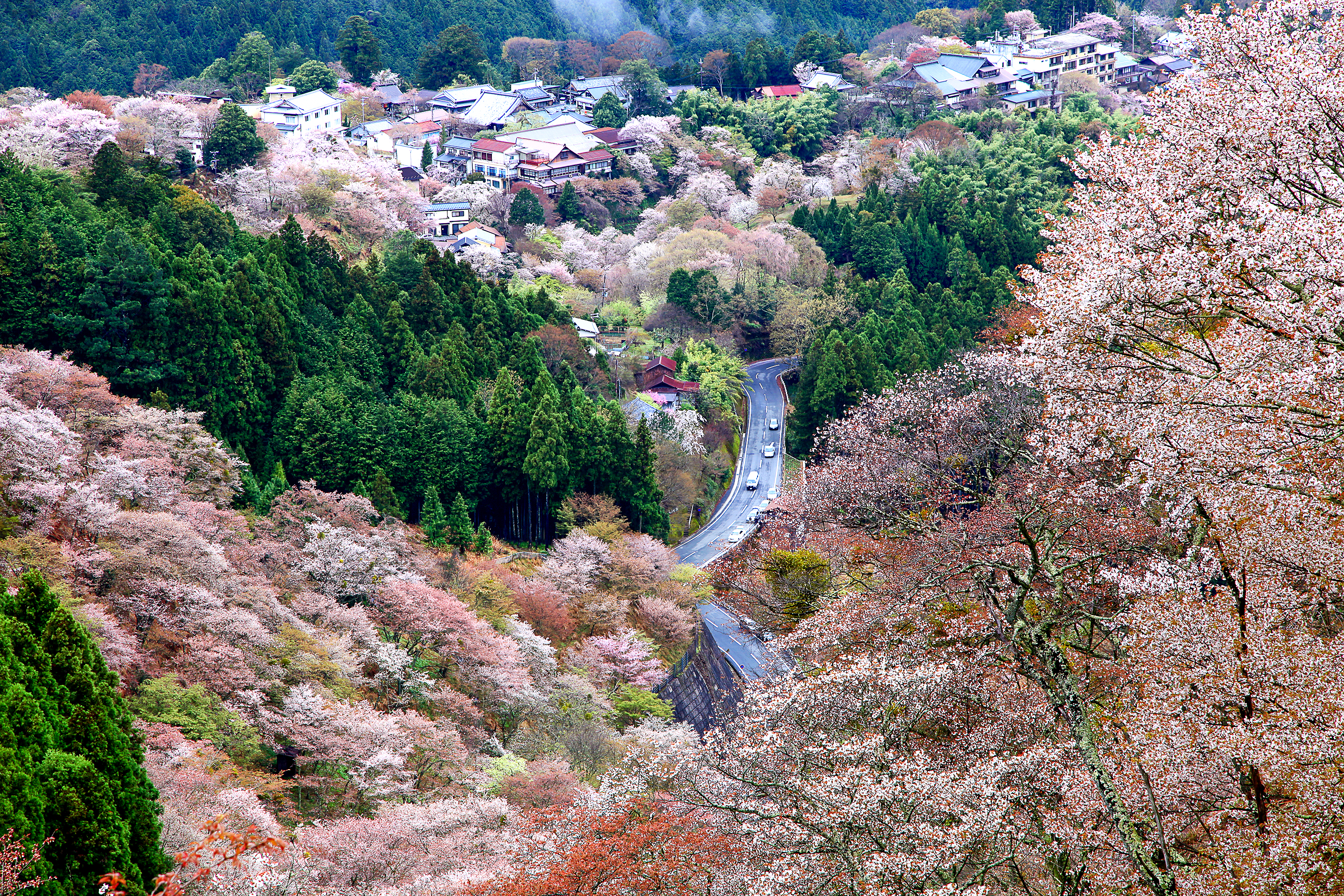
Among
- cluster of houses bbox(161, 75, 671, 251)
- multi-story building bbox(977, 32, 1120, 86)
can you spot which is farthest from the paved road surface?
multi-story building bbox(977, 32, 1120, 86)

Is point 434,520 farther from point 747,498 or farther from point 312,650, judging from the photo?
point 747,498

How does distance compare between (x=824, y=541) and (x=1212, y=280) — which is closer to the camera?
(x=1212, y=280)

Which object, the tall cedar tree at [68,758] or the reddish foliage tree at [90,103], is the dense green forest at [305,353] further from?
the tall cedar tree at [68,758]

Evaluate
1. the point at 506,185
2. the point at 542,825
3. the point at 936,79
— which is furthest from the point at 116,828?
the point at 936,79

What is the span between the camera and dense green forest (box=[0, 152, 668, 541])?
28.2 metres

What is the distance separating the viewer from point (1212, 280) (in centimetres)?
814

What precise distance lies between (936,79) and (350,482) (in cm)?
5266

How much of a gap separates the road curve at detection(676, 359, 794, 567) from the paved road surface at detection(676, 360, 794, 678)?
0.06 feet

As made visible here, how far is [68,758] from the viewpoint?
39.5ft

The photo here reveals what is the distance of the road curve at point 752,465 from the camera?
34.4m

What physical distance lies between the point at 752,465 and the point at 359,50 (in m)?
50.8

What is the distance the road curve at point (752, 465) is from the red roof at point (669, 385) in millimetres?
2597

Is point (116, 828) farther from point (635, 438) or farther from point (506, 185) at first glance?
point (506, 185)

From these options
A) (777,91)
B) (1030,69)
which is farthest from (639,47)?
(1030,69)
